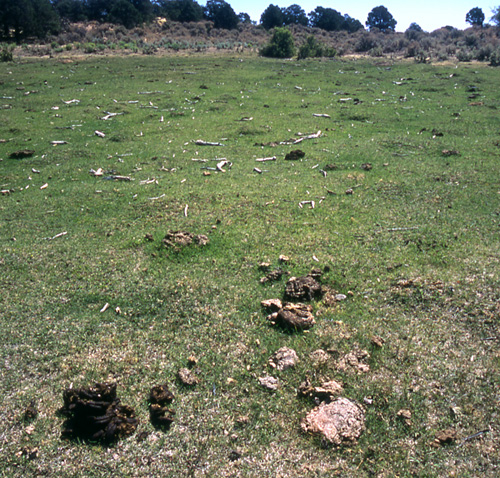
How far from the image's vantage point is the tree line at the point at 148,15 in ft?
146

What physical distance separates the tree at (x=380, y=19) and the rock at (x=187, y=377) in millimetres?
104794

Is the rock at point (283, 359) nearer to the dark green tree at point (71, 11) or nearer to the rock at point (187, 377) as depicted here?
the rock at point (187, 377)

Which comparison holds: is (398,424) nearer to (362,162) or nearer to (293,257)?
(293,257)

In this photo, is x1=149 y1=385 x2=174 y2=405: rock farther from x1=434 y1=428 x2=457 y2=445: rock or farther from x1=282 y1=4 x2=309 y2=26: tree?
x1=282 y1=4 x2=309 y2=26: tree

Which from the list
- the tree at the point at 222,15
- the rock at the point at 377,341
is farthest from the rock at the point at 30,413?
the tree at the point at 222,15

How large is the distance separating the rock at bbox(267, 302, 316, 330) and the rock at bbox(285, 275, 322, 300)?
235 millimetres

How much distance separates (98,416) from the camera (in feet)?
13.5

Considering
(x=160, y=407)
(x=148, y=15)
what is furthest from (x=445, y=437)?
(x=148, y=15)

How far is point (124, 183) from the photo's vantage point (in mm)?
10961

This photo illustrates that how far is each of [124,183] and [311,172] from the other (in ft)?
17.8

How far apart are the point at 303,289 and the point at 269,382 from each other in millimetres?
1797

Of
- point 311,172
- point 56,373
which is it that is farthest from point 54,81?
point 56,373

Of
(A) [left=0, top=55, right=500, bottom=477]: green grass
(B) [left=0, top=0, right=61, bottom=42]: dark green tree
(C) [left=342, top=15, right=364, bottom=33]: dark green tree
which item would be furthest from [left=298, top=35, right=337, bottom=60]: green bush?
(C) [left=342, top=15, right=364, bottom=33]: dark green tree

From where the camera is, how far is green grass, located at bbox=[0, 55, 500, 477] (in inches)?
155
